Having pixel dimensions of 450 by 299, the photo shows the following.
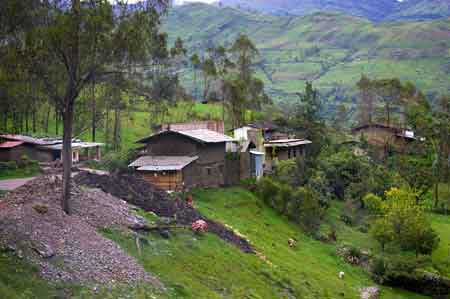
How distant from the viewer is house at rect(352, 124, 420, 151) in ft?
276

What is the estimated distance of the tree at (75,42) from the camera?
21.4m

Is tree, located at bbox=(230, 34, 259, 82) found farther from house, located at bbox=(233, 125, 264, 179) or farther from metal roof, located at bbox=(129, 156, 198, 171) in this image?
metal roof, located at bbox=(129, 156, 198, 171)

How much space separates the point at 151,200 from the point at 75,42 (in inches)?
504

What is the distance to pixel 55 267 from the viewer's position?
19.3m

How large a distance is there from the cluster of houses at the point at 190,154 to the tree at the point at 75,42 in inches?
737

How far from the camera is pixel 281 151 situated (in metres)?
62.5

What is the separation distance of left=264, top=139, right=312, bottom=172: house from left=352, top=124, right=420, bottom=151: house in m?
21.5

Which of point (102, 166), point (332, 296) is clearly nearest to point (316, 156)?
point (102, 166)

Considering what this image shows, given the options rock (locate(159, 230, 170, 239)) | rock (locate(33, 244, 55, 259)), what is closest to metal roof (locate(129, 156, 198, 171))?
rock (locate(159, 230, 170, 239))

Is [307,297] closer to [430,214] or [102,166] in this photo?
[102,166]

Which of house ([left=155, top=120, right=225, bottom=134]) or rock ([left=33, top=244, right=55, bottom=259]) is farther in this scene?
house ([left=155, top=120, right=225, bottom=134])

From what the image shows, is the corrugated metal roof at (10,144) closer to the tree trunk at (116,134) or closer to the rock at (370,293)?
the tree trunk at (116,134)

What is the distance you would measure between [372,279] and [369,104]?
6281 cm

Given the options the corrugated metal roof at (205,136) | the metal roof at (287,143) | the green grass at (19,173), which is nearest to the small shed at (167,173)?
the corrugated metal roof at (205,136)
